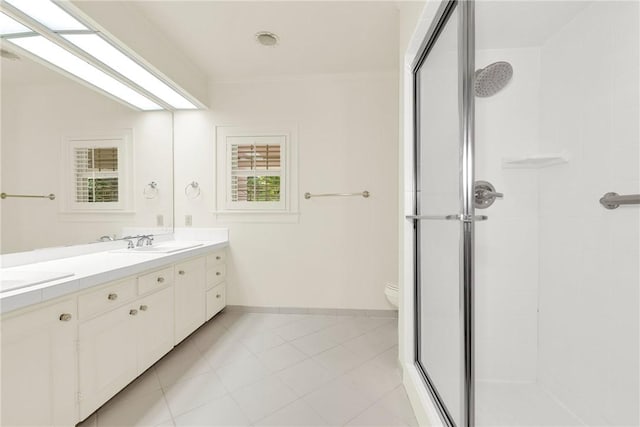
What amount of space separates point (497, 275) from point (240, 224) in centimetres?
227

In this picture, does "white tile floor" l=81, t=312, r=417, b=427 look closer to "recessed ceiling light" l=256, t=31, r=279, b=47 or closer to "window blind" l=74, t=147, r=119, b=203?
"window blind" l=74, t=147, r=119, b=203

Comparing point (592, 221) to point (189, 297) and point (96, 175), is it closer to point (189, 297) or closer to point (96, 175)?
point (189, 297)

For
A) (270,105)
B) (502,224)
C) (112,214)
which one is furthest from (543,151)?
(112,214)

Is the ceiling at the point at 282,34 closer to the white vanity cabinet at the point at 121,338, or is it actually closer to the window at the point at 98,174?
the window at the point at 98,174

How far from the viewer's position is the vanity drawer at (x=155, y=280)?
1728mm

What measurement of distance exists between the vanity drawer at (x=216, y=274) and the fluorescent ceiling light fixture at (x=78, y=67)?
5.26ft

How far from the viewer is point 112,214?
7.13 feet

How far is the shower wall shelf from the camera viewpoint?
1.47m

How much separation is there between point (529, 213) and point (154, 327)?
245 cm

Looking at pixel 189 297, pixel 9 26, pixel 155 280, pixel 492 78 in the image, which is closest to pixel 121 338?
pixel 155 280

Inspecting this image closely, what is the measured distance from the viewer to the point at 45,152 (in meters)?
1.65

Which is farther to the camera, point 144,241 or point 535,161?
point 144,241

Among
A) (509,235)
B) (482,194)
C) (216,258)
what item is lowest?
(216,258)

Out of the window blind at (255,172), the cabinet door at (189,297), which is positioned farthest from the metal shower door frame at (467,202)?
the window blind at (255,172)
